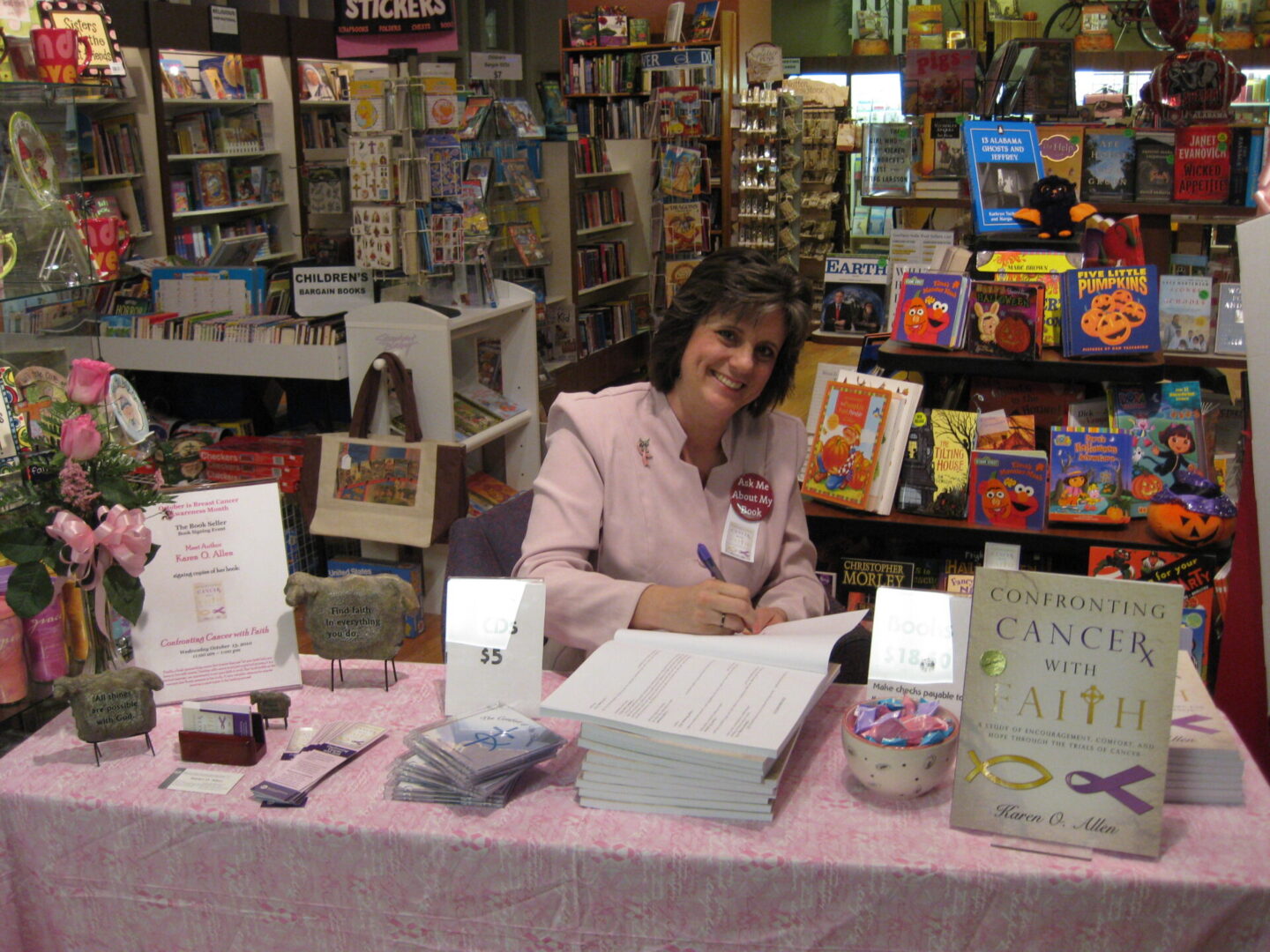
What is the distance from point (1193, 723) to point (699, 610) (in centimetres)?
74

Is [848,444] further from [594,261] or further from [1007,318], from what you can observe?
[594,261]

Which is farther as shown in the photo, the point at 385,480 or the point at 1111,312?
the point at 385,480

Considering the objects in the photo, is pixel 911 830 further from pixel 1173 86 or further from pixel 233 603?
pixel 1173 86

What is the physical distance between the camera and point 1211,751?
1353 mm

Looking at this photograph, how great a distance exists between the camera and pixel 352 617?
1.68 metres

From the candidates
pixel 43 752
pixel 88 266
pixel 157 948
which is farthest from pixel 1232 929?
pixel 88 266

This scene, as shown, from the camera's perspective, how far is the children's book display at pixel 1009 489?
2.61 meters

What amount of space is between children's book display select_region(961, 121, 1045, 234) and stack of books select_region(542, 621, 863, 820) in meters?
2.00

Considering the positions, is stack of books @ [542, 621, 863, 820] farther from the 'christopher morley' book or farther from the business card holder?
the business card holder

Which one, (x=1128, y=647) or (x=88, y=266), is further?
(x=88, y=266)

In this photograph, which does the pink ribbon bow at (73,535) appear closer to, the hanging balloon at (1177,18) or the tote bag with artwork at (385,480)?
the tote bag with artwork at (385,480)

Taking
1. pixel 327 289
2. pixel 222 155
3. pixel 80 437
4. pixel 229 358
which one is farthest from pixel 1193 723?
pixel 222 155

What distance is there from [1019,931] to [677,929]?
15.0 inches

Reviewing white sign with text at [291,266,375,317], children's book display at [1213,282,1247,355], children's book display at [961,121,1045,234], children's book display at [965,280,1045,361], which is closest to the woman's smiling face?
children's book display at [965,280,1045,361]
